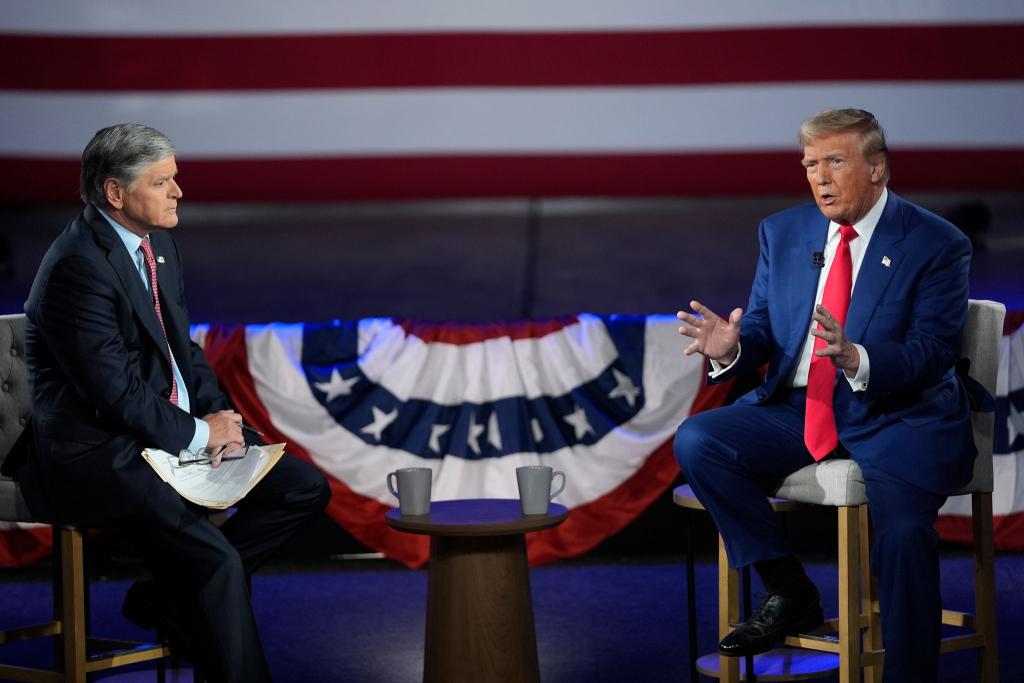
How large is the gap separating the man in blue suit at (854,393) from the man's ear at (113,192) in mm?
1051

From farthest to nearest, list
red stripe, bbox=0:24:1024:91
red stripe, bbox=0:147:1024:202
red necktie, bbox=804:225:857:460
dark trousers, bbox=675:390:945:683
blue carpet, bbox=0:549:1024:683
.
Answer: red stripe, bbox=0:147:1024:202, red stripe, bbox=0:24:1024:91, blue carpet, bbox=0:549:1024:683, red necktie, bbox=804:225:857:460, dark trousers, bbox=675:390:945:683

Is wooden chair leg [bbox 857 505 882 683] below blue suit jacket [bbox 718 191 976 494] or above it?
below

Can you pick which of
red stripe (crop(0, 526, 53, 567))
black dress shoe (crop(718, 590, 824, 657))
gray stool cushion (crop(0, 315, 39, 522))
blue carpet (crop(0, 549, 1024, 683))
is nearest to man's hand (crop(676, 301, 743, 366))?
black dress shoe (crop(718, 590, 824, 657))

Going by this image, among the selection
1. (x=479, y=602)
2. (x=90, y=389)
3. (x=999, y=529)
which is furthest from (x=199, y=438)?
(x=999, y=529)

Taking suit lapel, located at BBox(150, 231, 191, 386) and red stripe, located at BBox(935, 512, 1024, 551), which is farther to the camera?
red stripe, located at BBox(935, 512, 1024, 551)

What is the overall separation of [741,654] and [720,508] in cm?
26

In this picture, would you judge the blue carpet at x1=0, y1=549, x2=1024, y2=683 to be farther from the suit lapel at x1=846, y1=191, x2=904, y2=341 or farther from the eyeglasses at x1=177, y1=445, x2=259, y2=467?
the suit lapel at x1=846, y1=191, x2=904, y2=341

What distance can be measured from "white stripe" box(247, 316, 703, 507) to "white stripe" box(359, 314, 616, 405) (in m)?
0.16

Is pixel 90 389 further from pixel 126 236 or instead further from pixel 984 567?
pixel 984 567

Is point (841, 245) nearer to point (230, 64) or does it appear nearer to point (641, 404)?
point (641, 404)

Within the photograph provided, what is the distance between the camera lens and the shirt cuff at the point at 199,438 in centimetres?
260

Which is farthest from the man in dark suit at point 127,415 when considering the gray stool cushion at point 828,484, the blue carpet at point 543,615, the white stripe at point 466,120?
the white stripe at point 466,120

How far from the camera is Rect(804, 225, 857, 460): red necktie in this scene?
2666 millimetres

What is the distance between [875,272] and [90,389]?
56.0 inches
